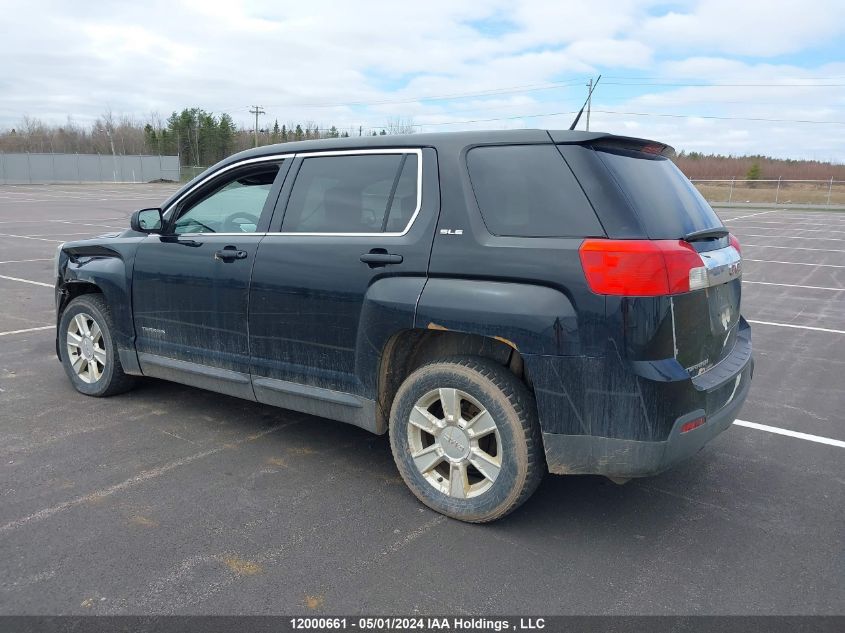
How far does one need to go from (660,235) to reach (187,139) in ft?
303

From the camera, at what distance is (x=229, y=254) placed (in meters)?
4.16

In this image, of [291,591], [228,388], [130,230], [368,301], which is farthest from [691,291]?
[130,230]

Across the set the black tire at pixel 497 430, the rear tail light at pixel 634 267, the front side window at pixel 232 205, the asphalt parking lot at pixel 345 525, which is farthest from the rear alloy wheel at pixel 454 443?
the front side window at pixel 232 205

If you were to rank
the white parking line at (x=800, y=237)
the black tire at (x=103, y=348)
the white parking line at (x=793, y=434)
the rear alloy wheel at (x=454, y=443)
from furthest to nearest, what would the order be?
the white parking line at (x=800, y=237), the black tire at (x=103, y=348), the white parking line at (x=793, y=434), the rear alloy wheel at (x=454, y=443)

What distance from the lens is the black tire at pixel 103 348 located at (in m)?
5.05

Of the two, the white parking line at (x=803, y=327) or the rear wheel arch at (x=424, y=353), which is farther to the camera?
the white parking line at (x=803, y=327)

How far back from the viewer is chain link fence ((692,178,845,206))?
48594mm

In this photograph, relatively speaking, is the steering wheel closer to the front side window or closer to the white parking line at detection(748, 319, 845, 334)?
the front side window

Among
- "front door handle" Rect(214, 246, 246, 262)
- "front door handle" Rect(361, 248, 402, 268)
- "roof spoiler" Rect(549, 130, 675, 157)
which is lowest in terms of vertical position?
"front door handle" Rect(214, 246, 246, 262)

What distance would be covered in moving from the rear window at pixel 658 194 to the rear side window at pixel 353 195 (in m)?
1.04

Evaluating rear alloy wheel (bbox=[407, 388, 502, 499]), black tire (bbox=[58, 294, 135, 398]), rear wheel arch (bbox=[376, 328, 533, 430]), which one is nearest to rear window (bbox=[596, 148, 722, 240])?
rear wheel arch (bbox=[376, 328, 533, 430])

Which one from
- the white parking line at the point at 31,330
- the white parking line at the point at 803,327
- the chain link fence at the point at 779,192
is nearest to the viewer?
the white parking line at the point at 31,330
